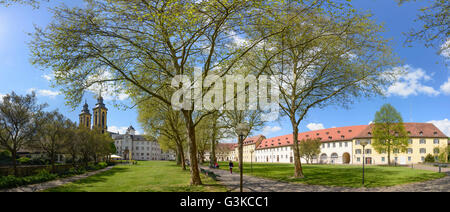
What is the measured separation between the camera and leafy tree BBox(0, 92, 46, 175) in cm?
2505

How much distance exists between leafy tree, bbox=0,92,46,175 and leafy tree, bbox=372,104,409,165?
54.8 m

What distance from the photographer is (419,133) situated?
69.9 meters

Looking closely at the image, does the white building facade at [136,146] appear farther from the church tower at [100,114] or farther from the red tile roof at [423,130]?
the red tile roof at [423,130]

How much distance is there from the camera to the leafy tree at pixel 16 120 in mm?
25047

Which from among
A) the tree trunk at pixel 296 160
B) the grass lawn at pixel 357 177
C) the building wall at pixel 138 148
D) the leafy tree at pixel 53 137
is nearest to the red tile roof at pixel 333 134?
the grass lawn at pixel 357 177

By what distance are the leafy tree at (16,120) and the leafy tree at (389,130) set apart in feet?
180

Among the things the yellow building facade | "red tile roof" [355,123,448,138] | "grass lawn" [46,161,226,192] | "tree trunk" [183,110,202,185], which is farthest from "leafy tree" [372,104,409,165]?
"tree trunk" [183,110,202,185]

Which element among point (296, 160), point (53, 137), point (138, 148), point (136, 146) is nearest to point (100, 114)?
point (136, 146)

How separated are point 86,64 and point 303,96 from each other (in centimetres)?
1624

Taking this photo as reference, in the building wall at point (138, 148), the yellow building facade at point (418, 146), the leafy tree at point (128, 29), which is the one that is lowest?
the building wall at point (138, 148)

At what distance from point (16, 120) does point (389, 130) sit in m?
58.5

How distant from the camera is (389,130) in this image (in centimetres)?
5400

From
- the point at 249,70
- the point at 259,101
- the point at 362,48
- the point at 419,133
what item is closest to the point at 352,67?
the point at 362,48

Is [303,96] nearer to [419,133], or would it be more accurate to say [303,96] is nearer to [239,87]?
A: [239,87]
